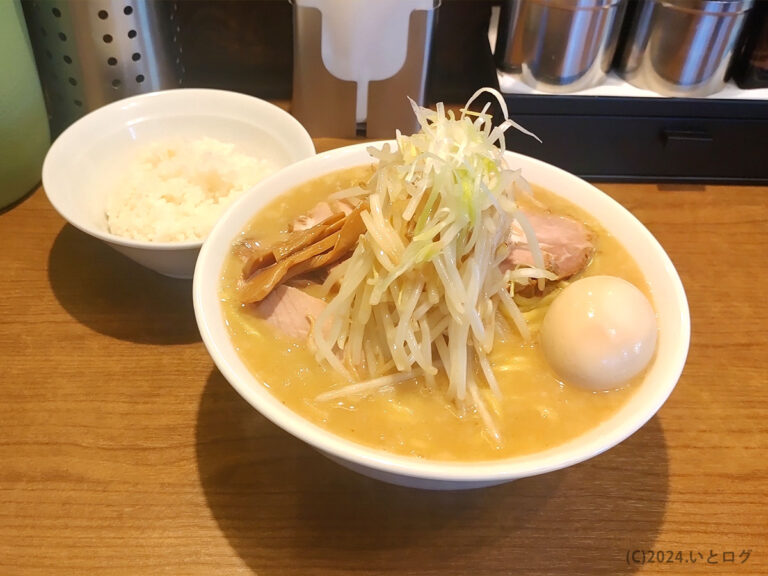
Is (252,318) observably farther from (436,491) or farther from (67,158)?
(67,158)

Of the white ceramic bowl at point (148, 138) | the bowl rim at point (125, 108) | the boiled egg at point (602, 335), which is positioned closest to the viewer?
the boiled egg at point (602, 335)

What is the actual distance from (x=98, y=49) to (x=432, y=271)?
105cm

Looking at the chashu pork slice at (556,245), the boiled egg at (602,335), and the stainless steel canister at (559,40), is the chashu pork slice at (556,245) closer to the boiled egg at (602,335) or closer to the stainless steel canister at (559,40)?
the boiled egg at (602,335)

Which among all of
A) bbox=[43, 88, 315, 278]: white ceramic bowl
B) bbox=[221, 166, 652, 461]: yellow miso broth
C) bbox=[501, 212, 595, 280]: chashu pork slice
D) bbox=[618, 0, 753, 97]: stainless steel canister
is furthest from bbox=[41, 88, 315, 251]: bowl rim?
bbox=[618, 0, 753, 97]: stainless steel canister

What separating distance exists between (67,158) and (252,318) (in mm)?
647

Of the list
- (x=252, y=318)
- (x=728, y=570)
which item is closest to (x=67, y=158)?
(x=252, y=318)

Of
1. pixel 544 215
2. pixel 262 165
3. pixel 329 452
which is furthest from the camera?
pixel 262 165

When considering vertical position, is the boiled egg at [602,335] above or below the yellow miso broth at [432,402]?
above

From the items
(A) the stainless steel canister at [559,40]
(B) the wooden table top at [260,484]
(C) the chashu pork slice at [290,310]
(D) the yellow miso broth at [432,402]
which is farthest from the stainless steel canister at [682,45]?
(C) the chashu pork slice at [290,310]

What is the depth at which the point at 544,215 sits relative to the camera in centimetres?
110

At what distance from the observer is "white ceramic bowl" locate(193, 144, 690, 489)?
75 centimetres

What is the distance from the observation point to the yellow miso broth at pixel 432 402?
2.71 ft

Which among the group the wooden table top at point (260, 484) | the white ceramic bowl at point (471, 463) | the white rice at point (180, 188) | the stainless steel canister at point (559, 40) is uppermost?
the stainless steel canister at point (559, 40)

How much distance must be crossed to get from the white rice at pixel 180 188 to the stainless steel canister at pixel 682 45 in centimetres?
90
